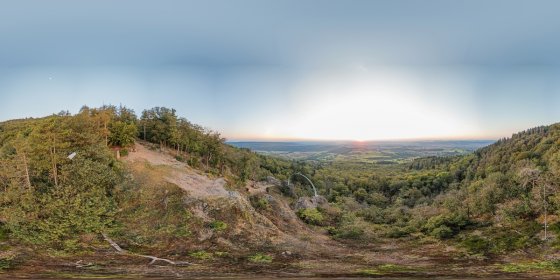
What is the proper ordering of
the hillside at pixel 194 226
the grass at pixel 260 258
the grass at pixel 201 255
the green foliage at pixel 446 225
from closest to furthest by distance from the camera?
1. the hillside at pixel 194 226
2. the grass at pixel 260 258
3. the grass at pixel 201 255
4. the green foliage at pixel 446 225

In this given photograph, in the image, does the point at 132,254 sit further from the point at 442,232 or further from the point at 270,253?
the point at 442,232

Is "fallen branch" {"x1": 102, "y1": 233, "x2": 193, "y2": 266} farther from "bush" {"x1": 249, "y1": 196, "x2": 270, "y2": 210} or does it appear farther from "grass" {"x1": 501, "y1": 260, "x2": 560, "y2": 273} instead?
"grass" {"x1": 501, "y1": 260, "x2": 560, "y2": 273}

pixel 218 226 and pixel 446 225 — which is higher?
pixel 218 226

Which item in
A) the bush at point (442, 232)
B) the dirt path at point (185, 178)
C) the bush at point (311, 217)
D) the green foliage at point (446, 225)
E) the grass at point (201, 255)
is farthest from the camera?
the bush at point (311, 217)

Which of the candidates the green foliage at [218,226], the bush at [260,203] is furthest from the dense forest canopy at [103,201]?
the green foliage at [218,226]

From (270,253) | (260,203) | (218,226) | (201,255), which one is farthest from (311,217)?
(201,255)

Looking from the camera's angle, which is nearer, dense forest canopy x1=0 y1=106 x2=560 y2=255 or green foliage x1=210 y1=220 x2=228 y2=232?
dense forest canopy x1=0 y1=106 x2=560 y2=255

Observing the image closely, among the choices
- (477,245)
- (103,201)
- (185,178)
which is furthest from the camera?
(185,178)

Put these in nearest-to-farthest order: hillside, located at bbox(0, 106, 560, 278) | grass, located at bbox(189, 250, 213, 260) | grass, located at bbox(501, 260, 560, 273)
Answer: grass, located at bbox(501, 260, 560, 273) → hillside, located at bbox(0, 106, 560, 278) → grass, located at bbox(189, 250, 213, 260)

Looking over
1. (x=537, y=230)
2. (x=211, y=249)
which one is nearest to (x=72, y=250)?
(x=211, y=249)

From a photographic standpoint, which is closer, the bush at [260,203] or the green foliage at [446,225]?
the green foliage at [446,225]

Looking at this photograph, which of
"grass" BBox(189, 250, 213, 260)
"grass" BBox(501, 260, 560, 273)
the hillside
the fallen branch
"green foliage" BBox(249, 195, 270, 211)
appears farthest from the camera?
"green foliage" BBox(249, 195, 270, 211)

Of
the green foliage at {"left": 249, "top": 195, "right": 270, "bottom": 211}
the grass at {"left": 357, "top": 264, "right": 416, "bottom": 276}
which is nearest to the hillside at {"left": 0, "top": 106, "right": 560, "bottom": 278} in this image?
the grass at {"left": 357, "top": 264, "right": 416, "bottom": 276}

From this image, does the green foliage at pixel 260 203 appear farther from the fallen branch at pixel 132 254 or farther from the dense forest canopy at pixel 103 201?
the fallen branch at pixel 132 254
